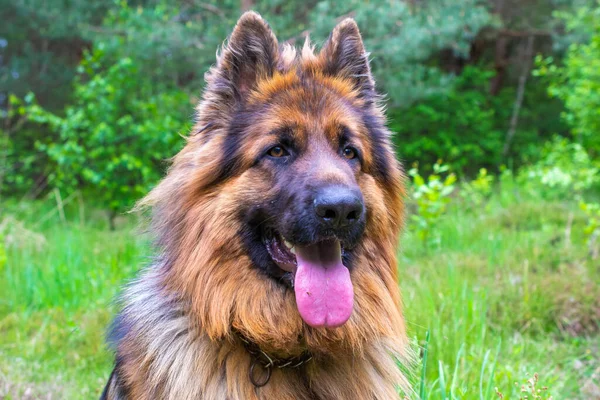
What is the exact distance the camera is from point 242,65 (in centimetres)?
324

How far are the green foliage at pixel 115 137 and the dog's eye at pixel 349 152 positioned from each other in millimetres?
7160

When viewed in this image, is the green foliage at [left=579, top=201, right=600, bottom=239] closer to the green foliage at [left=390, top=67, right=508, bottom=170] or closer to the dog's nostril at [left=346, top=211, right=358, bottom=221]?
the dog's nostril at [left=346, top=211, right=358, bottom=221]

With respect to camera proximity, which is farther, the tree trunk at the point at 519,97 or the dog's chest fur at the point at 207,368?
the tree trunk at the point at 519,97

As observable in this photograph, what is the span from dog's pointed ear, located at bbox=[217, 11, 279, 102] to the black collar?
136cm

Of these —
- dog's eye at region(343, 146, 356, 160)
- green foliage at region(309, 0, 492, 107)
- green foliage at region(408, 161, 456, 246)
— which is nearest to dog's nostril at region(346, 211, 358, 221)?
dog's eye at region(343, 146, 356, 160)

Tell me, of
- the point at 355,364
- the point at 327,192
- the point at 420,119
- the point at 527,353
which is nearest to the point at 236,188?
the point at 327,192

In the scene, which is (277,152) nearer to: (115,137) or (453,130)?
(115,137)

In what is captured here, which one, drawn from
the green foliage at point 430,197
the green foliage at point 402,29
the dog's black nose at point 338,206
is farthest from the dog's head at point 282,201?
the green foliage at point 402,29

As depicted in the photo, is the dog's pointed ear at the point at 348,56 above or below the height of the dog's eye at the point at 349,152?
above

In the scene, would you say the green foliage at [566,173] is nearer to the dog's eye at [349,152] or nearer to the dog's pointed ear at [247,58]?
the dog's eye at [349,152]

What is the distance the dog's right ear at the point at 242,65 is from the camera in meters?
3.18

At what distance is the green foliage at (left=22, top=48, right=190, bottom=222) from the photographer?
10016mm

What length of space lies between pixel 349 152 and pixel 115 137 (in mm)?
7964

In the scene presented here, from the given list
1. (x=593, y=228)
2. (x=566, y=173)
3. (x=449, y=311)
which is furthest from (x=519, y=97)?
(x=449, y=311)
